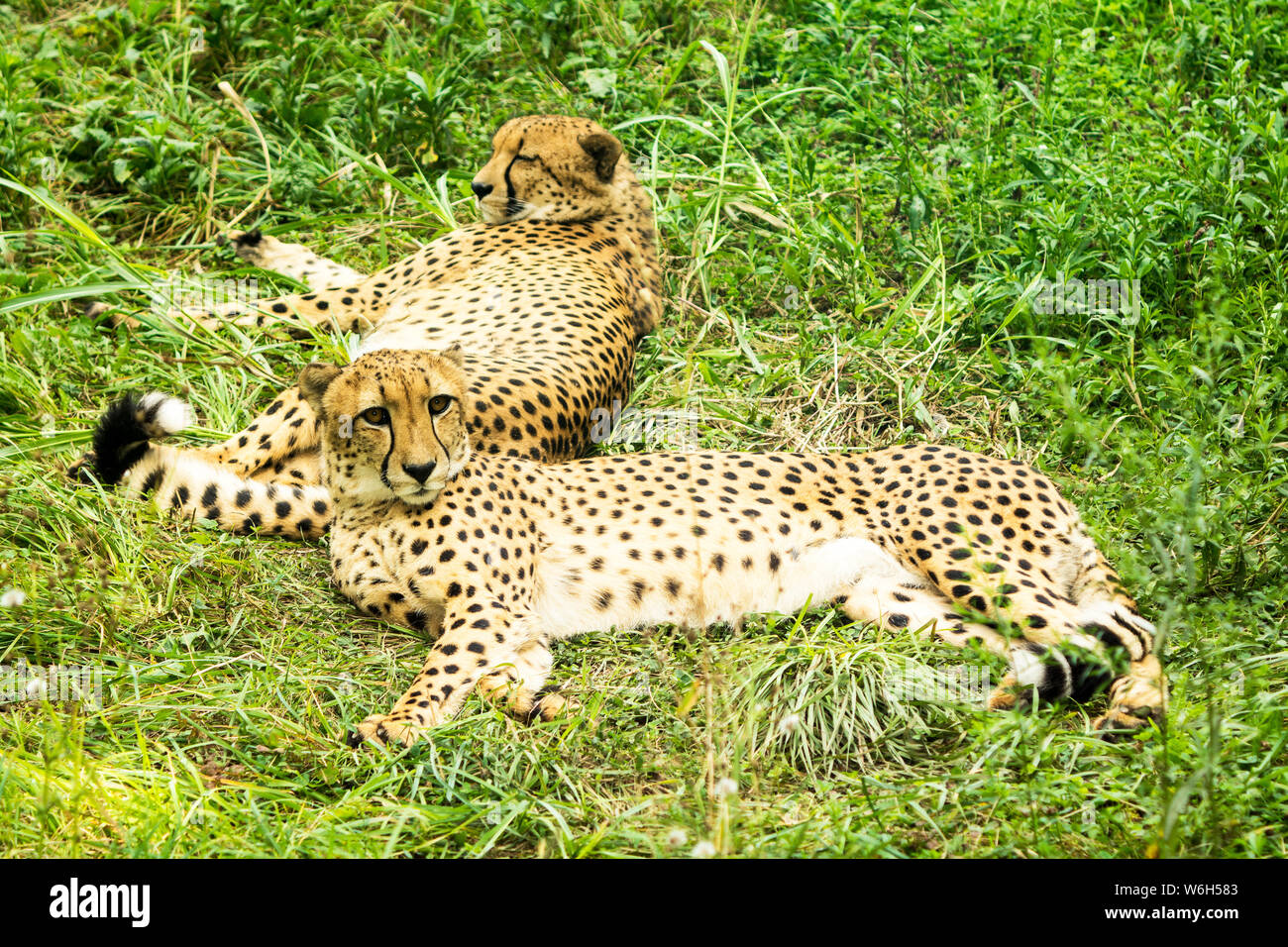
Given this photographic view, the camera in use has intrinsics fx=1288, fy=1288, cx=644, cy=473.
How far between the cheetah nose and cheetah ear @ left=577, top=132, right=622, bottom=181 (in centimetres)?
218

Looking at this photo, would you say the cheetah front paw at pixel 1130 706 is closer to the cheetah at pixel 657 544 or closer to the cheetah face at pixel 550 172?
the cheetah at pixel 657 544

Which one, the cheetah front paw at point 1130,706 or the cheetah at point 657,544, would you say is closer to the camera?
the cheetah front paw at point 1130,706

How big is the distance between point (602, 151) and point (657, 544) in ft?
6.99

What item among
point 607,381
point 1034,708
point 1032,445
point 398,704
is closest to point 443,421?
point 398,704

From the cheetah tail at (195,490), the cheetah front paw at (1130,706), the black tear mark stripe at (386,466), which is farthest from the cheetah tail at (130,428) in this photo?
the cheetah front paw at (1130,706)

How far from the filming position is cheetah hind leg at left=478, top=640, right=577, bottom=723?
3227 millimetres

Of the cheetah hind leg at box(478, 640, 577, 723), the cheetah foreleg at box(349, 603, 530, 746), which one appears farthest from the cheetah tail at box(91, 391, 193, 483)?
the cheetah hind leg at box(478, 640, 577, 723)

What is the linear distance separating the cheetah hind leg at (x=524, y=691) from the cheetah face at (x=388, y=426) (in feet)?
1.72

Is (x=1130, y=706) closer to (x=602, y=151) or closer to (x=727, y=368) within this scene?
(x=727, y=368)

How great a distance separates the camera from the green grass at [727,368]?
2805mm

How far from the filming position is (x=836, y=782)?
Answer: 2.96 m

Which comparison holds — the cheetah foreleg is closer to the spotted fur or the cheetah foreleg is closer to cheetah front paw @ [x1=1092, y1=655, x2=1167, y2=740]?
the spotted fur
